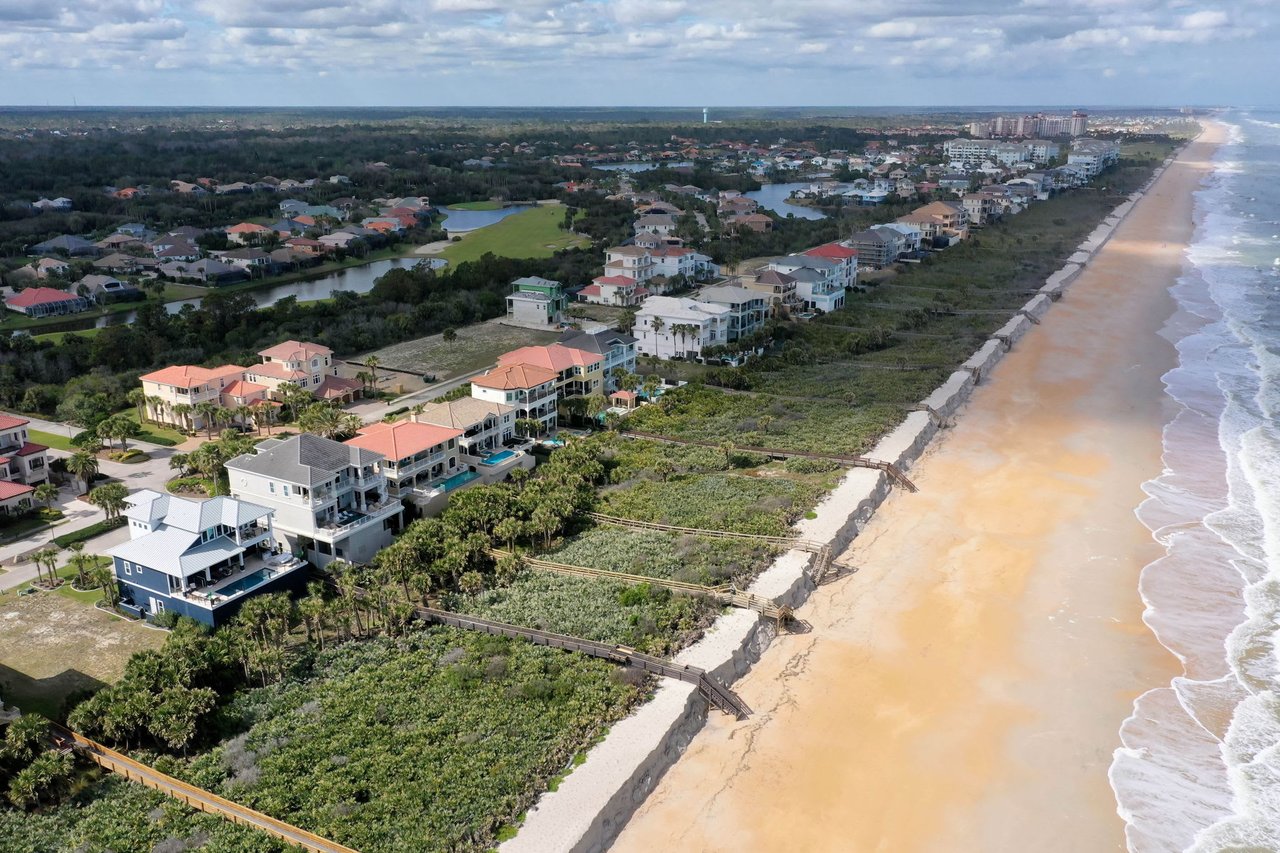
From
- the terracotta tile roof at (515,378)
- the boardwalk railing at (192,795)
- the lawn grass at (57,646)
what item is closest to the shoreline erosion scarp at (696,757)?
the boardwalk railing at (192,795)

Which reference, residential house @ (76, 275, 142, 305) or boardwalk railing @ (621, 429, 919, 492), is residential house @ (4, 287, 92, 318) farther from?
boardwalk railing @ (621, 429, 919, 492)

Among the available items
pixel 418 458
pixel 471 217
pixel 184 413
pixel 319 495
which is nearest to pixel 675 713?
pixel 319 495

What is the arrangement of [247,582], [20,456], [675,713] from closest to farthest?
[675,713] < [247,582] < [20,456]

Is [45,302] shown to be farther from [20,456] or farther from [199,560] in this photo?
[199,560]

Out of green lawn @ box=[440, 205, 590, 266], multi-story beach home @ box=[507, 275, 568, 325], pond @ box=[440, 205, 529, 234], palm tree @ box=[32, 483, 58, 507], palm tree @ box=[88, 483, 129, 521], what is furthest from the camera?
pond @ box=[440, 205, 529, 234]

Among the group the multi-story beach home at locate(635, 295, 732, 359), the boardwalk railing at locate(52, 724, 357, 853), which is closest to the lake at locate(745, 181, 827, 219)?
the multi-story beach home at locate(635, 295, 732, 359)

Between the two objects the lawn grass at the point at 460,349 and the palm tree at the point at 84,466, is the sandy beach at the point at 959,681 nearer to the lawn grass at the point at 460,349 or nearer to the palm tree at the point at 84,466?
the palm tree at the point at 84,466
